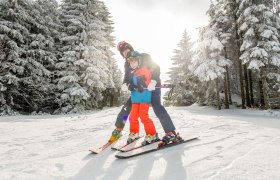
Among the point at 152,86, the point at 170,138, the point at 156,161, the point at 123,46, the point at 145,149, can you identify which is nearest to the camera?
the point at 156,161

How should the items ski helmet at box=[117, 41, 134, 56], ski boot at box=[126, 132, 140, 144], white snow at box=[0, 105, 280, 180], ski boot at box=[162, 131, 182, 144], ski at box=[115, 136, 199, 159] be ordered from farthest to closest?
ski helmet at box=[117, 41, 134, 56], ski boot at box=[126, 132, 140, 144], ski boot at box=[162, 131, 182, 144], ski at box=[115, 136, 199, 159], white snow at box=[0, 105, 280, 180]

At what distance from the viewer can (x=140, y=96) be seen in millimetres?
5062

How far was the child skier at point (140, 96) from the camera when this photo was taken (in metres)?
5.00

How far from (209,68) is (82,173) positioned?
72.5ft

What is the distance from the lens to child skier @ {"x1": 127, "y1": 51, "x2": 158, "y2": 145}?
5000 mm

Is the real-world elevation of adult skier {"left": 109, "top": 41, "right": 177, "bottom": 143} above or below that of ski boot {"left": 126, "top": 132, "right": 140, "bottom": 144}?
above

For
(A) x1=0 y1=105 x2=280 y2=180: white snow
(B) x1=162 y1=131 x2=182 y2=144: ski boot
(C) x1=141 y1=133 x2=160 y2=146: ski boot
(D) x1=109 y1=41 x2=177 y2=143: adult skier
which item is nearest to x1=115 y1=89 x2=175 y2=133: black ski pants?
(D) x1=109 y1=41 x2=177 y2=143: adult skier

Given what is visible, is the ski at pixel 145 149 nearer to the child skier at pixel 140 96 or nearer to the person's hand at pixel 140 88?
the child skier at pixel 140 96

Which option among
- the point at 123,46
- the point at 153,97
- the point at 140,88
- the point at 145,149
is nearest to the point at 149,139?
the point at 145,149

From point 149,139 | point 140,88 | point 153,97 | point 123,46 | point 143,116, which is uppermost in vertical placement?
point 123,46

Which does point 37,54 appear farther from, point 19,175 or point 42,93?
point 19,175

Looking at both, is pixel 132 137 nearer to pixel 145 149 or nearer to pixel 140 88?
pixel 145 149

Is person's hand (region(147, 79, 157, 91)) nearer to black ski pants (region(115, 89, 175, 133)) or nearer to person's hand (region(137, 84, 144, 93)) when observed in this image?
person's hand (region(137, 84, 144, 93))

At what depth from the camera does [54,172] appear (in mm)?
3391
